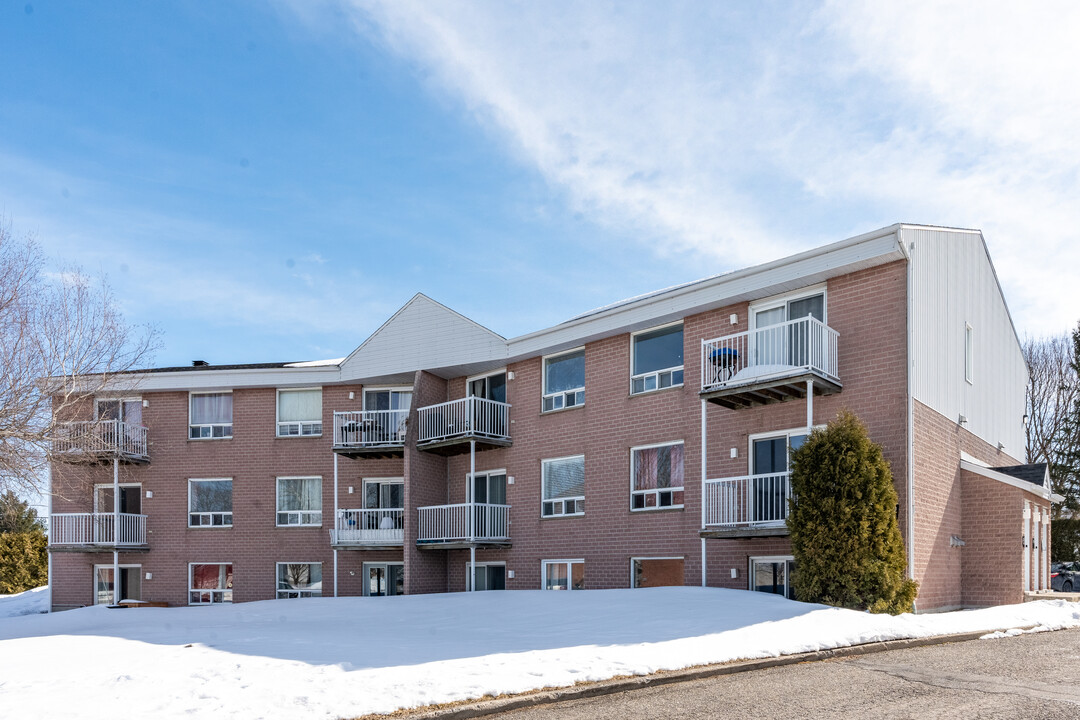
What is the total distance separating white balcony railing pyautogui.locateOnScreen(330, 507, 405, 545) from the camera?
904 inches

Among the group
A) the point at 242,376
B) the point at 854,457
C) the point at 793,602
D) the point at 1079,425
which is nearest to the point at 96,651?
the point at 793,602

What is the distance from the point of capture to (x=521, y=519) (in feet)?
71.9

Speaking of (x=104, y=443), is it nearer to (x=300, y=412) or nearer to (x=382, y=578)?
(x=300, y=412)

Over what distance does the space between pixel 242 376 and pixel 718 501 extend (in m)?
14.9

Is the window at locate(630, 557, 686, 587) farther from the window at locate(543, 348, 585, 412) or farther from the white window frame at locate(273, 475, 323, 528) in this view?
the white window frame at locate(273, 475, 323, 528)

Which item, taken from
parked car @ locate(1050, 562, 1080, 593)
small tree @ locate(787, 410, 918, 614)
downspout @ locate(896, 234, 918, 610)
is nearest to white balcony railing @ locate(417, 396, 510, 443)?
small tree @ locate(787, 410, 918, 614)

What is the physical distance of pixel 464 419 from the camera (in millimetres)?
22281

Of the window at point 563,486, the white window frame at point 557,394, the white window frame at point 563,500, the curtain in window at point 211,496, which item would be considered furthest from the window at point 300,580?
the white window frame at point 557,394

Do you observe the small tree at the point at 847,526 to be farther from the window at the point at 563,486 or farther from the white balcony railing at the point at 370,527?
the white balcony railing at the point at 370,527

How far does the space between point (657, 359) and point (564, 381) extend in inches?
119

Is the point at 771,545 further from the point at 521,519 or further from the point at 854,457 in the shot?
the point at 521,519

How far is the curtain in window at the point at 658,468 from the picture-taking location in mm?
18609

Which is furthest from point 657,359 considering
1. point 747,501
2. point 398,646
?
point 398,646

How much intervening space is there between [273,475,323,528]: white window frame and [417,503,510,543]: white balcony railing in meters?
3.94
